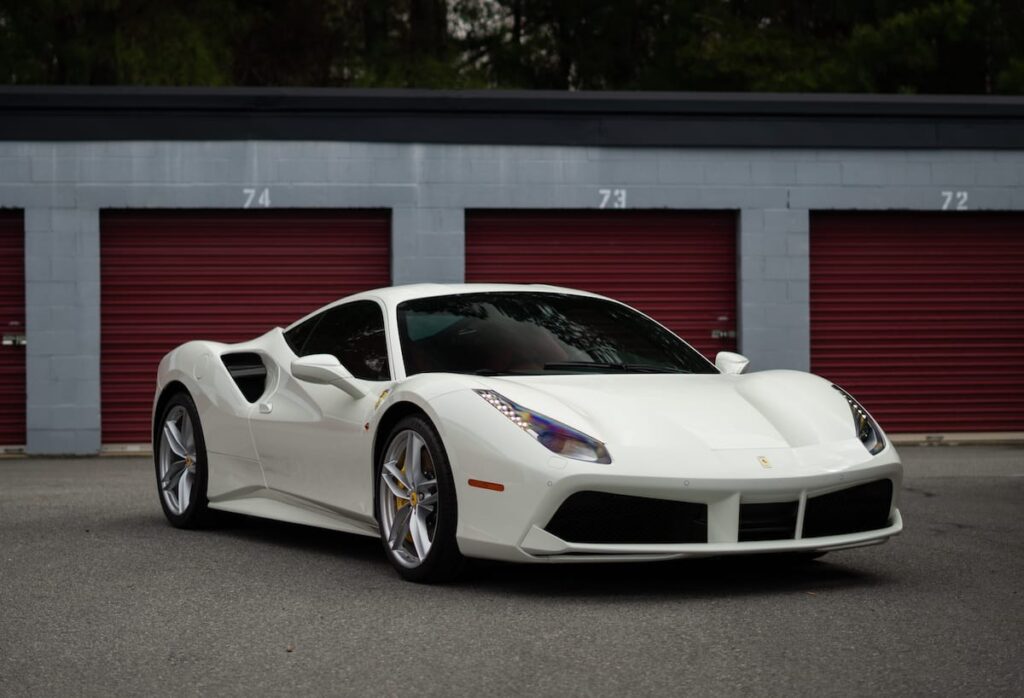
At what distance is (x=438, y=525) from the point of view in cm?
580

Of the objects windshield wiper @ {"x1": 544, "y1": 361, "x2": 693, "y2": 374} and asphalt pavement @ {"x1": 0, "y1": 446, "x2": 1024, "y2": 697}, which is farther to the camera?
windshield wiper @ {"x1": 544, "y1": 361, "x2": 693, "y2": 374}

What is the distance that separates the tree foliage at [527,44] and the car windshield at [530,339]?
68.1 feet

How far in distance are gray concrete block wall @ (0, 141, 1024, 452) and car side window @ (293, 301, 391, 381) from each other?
7275 mm

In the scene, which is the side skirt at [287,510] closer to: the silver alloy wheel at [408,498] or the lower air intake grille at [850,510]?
the silver alloy wheel at [408,498]

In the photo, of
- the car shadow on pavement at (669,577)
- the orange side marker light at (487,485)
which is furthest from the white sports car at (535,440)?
the car shadow on pavement at (669,577)

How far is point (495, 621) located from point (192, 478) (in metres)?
3.32

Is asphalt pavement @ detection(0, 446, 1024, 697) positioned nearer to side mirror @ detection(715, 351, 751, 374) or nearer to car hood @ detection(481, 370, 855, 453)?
car hood @ detection(481, 370, 855, 453)

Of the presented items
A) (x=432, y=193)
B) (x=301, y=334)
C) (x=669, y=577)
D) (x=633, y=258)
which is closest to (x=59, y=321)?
(x=432, y=193)

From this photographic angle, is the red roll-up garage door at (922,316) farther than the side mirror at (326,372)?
Yes

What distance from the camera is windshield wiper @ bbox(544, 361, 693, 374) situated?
6.52 meters

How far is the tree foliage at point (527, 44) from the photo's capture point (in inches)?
1079

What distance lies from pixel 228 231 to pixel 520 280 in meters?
2.91

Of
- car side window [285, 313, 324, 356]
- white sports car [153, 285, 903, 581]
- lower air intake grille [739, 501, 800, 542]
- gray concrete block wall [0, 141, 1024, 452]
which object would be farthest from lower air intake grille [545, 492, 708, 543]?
gray concrete block wall [0, 141, 1024, 452]

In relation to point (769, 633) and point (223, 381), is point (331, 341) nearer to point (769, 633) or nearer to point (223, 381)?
→ point (223, 381)
